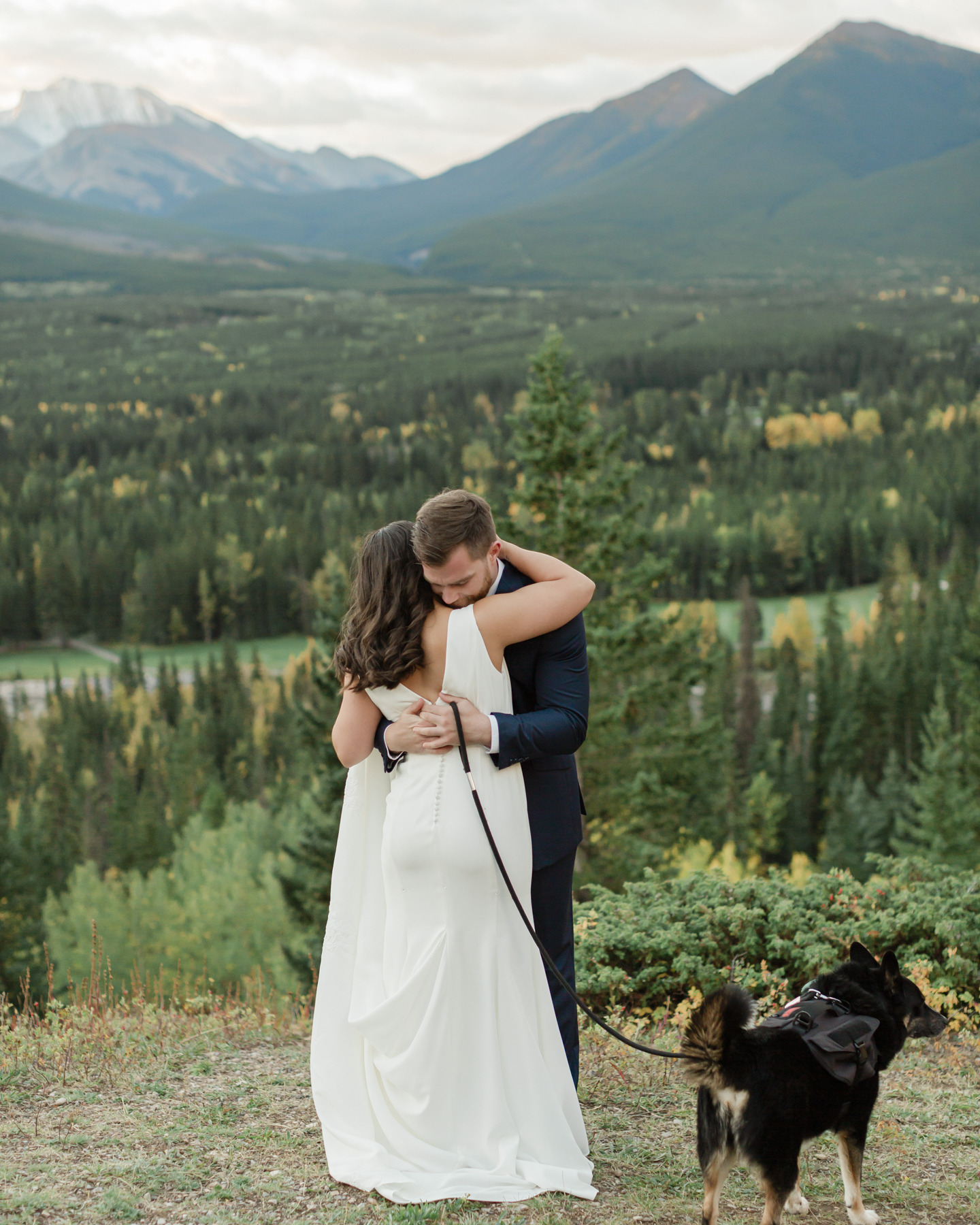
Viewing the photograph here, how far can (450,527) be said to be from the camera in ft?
14.4

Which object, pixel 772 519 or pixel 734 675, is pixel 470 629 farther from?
pixel 772 519

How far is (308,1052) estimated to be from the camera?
22.9 ft

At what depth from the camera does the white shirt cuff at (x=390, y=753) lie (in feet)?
16.1

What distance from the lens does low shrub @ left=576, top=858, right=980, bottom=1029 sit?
7285mm

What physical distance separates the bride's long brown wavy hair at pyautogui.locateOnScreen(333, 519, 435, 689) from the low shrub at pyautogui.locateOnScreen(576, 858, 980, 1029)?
11.6ft

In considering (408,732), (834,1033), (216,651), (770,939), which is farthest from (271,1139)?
(216,651)

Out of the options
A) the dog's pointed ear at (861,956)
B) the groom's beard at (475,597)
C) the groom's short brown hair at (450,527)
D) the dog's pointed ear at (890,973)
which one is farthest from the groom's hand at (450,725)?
the dog's pointed ear at (890,973)

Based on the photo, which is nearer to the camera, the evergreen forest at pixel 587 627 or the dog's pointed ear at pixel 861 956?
the dog's pointed ear at pixel 861 956

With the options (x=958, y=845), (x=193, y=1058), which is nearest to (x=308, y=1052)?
(x=193, y=1058)

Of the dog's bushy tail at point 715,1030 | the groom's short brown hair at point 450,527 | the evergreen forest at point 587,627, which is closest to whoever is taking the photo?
the dog's bushy tail at point 715,1030

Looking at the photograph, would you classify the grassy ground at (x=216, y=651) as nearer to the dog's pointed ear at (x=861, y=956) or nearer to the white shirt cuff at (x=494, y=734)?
the dog's pointed ear at (x=861, y=956)

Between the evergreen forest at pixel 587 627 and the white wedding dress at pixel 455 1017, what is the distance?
3630mm

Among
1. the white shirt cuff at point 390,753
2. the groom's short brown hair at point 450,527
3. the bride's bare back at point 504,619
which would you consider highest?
the groom's short brown hair at point 450,527

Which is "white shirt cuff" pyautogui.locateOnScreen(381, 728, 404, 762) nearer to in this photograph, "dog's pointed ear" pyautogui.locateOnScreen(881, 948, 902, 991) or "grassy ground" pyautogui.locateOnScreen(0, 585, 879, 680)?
"dog's pointed ear" pyautogui.locateOnScreen(881, 948, 902, 991)
